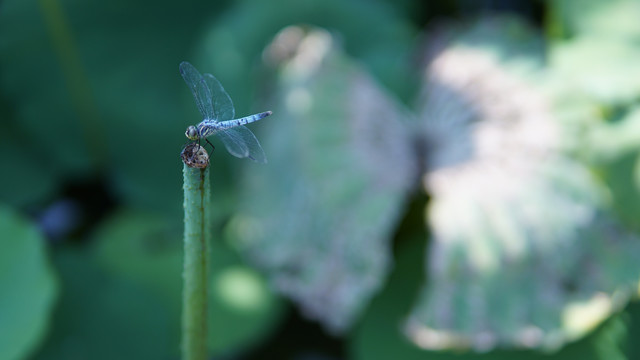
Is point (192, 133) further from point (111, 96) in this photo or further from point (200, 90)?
point (111, 96)

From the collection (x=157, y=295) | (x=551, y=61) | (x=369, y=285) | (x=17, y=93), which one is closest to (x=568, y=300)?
(x=369, y=285)

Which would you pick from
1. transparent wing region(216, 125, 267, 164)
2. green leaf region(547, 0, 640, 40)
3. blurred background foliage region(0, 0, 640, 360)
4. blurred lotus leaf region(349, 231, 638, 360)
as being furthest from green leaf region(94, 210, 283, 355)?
green leaf region(547, 0, 640, 40)

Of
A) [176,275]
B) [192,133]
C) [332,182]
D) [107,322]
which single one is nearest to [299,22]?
[332,182]

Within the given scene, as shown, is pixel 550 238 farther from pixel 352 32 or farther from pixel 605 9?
pixel 352 32

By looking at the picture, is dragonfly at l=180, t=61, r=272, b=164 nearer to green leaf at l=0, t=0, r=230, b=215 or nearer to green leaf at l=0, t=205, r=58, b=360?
green leaf at l=0, t=205, r=58, b=360

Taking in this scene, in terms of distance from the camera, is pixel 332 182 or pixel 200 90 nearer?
pixel 200 90

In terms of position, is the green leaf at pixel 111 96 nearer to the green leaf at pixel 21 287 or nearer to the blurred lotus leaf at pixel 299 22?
the blurred lotus leaf at pixel 299 22

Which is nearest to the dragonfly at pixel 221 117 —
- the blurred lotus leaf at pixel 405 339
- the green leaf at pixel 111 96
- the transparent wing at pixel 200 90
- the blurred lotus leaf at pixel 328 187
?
the transparent wing at pixel 200 90
